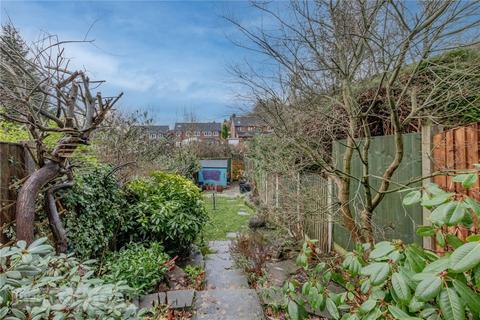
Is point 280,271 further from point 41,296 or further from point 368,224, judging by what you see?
point 41,296

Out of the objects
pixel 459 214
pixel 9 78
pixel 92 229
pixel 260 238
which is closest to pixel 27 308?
pixel 459 214

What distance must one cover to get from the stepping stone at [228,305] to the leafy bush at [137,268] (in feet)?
2.09

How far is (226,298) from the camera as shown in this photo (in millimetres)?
3621

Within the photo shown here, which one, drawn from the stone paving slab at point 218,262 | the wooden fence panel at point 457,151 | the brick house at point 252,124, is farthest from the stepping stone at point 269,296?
the brick house at point 252,124

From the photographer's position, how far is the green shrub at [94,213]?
3553mm

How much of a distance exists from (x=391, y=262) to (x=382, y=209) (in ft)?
7.83

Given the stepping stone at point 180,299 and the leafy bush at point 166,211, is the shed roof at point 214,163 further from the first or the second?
the stepping stone at point 180,299

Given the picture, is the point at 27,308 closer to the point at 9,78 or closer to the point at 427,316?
the point at 427,316

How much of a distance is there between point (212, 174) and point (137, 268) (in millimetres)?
13536

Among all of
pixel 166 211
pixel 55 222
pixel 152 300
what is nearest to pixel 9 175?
pixel 55 222

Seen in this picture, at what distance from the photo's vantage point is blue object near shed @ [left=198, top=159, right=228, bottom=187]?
1719 cm

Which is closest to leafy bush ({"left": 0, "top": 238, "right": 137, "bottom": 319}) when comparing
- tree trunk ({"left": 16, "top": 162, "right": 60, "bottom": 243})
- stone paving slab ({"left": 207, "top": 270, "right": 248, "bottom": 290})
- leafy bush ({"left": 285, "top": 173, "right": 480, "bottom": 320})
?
tree trunk ({"left": 16, "top": 162, "right": 60, "bottom": 243})

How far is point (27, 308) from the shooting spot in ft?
5.07

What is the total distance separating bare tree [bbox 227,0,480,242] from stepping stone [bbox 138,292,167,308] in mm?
2311
